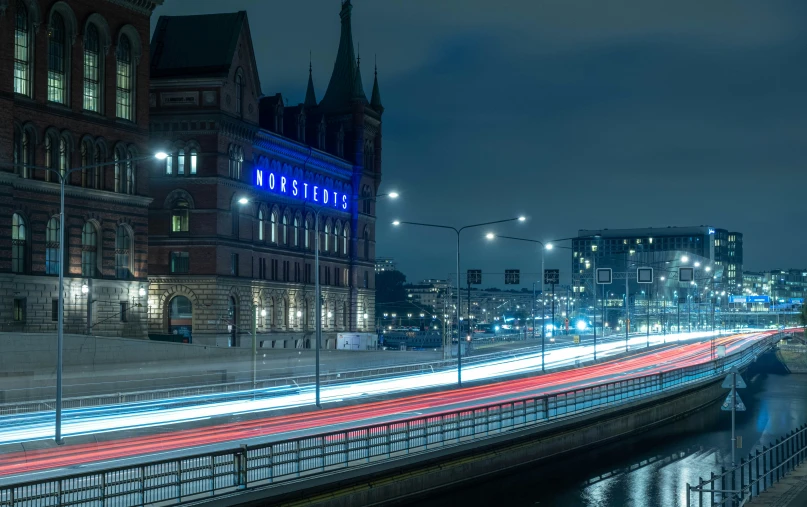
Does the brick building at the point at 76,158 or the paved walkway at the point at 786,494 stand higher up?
the brick building at the point at 76,158

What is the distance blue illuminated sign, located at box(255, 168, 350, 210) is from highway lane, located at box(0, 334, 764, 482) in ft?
107

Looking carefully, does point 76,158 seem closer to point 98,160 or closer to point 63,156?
point 63,156

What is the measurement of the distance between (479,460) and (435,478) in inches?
127

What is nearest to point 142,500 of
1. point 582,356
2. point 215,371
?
A: point 215,371

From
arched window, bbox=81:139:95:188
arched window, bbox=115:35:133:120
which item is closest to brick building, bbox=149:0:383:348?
arched window, bbox=115:35:133:120

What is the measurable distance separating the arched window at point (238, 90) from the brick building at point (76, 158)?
1259 centimetres

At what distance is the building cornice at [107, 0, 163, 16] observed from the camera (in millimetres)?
72125

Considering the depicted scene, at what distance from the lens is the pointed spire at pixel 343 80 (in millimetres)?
117000

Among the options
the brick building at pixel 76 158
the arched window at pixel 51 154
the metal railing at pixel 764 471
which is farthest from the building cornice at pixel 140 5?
the metal railing at pixel 764 471

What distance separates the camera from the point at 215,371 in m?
66.6

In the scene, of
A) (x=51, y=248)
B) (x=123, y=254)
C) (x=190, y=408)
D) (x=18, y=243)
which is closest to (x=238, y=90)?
(x=123, y=254)

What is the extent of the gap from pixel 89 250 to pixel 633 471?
130 ft

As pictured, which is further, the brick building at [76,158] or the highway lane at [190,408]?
the brick building at [76,158]

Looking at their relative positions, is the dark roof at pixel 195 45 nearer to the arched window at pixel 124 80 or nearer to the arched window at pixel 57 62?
the arched window at pixel 124 80
